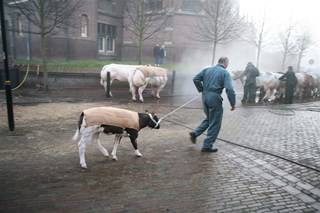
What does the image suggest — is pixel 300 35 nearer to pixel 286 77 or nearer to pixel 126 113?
pixel 286 77

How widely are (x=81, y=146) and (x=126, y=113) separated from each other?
3.72ft

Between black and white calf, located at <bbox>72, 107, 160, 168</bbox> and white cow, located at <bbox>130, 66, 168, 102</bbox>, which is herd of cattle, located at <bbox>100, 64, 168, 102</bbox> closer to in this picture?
white cow, located at <bbox>130, 66, 168, 102</bbox>

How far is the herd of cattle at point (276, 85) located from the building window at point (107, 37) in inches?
654

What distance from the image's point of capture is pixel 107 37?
31.1 m

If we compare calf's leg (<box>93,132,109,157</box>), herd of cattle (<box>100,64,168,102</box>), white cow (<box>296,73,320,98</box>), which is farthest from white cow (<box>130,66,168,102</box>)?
white cow (<box>296,73,320,98</box>)

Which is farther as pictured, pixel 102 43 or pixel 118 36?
pixel 118 36

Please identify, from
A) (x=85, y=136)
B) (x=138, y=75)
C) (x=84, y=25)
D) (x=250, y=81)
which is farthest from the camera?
(x=84, y=25)

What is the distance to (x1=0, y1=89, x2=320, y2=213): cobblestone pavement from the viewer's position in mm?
4613

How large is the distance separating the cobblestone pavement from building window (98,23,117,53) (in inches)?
861

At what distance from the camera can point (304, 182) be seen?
219 inches

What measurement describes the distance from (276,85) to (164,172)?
1284 centimetres

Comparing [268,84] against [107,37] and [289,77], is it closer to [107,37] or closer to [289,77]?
[289,77]

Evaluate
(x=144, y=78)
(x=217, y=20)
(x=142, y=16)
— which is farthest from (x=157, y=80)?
(x=217, y=20)

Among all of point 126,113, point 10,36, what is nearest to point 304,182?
point 126,113
